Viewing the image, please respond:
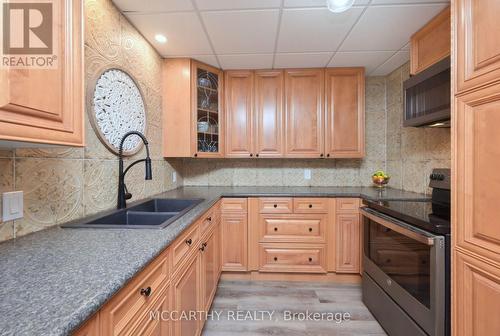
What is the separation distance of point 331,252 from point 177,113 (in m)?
2.09

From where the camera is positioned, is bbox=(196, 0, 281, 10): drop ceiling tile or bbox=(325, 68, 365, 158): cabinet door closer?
bbox=(196, 0, 281, 10): drop ceiling tile

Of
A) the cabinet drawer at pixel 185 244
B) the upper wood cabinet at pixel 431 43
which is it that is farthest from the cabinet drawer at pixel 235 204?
the upper wood cabinet at pixel 431 43

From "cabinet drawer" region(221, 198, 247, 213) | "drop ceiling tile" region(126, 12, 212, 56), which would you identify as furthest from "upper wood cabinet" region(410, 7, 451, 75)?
"cabinet drawer" region(221, 198, 247, 213)

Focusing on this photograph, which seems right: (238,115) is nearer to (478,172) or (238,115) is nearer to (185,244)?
(185,244)

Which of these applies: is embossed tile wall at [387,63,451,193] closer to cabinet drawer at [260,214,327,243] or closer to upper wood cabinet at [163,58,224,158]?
cabinet drawer at [260,214,327,243]

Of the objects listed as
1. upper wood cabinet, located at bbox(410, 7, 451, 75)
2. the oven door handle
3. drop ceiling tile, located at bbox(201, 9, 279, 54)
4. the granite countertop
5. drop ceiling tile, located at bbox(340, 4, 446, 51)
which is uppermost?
drop ceiling tile, located at bbox(201, 9, 279, 54)

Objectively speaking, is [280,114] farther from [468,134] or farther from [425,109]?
[468,134]

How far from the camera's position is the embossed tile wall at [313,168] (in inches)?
116

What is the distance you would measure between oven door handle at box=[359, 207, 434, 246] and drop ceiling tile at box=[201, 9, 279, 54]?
5.32 feet

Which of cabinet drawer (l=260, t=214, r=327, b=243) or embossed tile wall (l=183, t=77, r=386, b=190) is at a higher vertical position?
embossed tile wall (l=183, t=77, r=386, b=190)

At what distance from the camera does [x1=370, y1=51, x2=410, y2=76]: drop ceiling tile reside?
92.9 inches

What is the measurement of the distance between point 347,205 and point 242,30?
184 cm

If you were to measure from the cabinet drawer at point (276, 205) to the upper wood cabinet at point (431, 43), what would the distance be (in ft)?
4.98

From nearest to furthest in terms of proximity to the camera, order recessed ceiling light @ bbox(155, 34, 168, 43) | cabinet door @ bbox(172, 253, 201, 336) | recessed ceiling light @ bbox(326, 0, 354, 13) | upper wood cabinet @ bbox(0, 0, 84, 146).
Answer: upper wood cabinet @ bbox(0, 0, 84, 146)
cabinet door @ bbox(172, 253, 201, 336)
recessed ceiling light @ bbox(326, 0, 354, 13)
recessed ceiling light @ bbox(155, 34, 168, 43)
